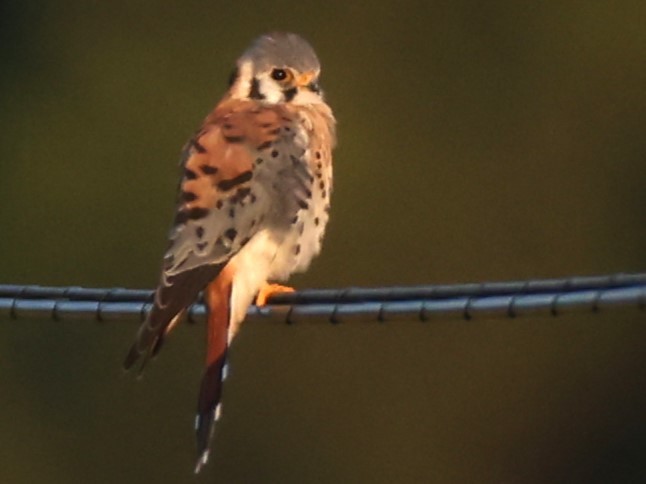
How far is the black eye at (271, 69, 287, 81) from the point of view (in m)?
5.73

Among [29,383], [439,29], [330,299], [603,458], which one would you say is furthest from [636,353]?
[330,299]

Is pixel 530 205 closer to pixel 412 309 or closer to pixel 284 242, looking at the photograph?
pixel 284 242

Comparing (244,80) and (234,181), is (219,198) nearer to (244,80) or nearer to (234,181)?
(234,181)

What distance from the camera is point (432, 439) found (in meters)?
11.3

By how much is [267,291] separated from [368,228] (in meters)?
5.61

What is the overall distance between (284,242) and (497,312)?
1.29 meters

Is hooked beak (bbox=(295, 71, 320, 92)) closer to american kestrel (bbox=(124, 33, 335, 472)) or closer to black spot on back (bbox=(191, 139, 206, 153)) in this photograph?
american kestrel (bbox=(124, 33, 335, 472))

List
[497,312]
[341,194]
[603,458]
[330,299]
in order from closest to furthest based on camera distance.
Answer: [497,312], [330,299], [341,194], [603,458]

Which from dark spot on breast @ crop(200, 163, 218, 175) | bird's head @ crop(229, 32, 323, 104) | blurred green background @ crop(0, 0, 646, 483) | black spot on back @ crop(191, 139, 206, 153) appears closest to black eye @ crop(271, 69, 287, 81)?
bird's head @ crop(229, 32, 323, 104)

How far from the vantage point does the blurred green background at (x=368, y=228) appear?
10.8 metres

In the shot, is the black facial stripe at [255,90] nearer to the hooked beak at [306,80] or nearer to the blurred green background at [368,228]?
the hooked beak at [306,80]

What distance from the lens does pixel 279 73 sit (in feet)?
18.8

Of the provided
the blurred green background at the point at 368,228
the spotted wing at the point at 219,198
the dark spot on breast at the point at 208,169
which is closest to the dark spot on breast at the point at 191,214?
the spotted wing at the point at 219,198

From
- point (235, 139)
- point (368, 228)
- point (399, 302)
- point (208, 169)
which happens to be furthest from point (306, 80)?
point (368, 228)
